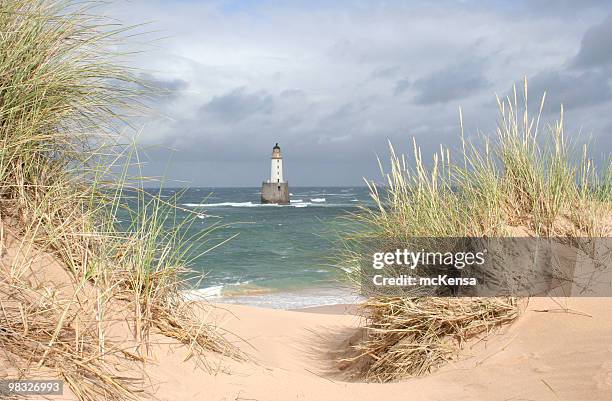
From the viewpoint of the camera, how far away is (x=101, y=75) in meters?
3.79

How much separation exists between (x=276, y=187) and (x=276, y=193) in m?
0.93

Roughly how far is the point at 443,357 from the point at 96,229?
99.6 inches

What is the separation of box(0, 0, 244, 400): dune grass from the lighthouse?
54.1m

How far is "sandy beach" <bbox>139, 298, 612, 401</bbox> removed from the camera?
10.2 ft

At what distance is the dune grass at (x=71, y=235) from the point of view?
272cm

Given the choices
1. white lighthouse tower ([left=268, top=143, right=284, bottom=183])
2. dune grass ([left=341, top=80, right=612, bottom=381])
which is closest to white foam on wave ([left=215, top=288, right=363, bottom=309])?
dune grass ([left=341, top=80, right=612, bottom=381])

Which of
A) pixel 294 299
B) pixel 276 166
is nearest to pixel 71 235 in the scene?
pixel 294 299

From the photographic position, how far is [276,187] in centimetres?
5900

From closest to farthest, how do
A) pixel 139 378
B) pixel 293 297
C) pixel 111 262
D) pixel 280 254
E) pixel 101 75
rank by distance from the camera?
pixel 139 378, pixel 111 262, pixel 101 75, pixel 293 297, pixel 280 254

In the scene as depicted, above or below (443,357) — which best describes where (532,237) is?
above

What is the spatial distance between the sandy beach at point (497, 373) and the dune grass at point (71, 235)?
0.23 metres

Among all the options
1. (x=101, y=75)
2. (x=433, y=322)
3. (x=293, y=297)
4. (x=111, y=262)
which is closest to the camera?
(x=111, y=262)

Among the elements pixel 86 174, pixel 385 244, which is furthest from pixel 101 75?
pixel 385 244

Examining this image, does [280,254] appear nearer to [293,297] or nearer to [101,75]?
[293,297]
